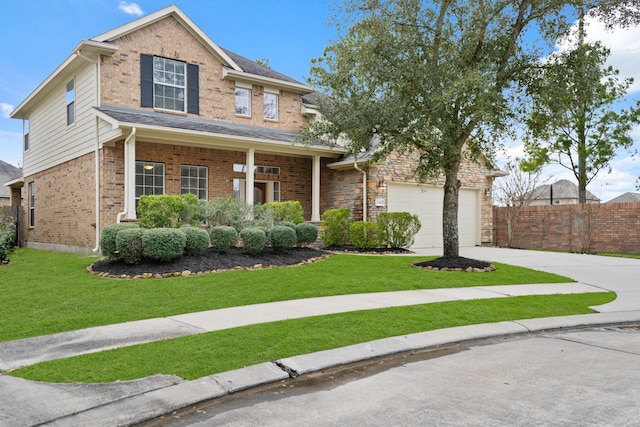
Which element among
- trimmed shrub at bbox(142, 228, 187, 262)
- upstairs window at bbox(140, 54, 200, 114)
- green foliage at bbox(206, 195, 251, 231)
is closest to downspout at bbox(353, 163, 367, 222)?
green foliage at bbox(206, 195, 251, 231)

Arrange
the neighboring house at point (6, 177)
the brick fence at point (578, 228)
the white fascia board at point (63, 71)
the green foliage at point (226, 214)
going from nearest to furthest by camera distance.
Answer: the green foliage at point (226, 214) < the white fascia board at point (63, 71) < the brick fence at point (578, 228) < the neighboring house at point (6, 177)

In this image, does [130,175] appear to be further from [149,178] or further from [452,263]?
[452,263]

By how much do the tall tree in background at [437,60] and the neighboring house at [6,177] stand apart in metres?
27.6

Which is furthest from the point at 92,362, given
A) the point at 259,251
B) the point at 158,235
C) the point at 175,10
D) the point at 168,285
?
the point at 175,10

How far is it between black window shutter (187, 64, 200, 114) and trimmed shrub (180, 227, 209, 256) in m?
6.61

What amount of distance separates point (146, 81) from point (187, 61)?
1674mm

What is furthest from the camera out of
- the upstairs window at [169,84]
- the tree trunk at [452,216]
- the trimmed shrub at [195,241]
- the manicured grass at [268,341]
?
the upstairs window at [169,84]

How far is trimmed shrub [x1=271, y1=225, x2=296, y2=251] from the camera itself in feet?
39.2

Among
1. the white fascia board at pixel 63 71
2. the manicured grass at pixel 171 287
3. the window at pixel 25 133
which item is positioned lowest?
the manicured grass at pixel 171 287

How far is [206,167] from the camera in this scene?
1548cm

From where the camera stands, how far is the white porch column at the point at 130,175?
12602mm

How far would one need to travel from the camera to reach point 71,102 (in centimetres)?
1609

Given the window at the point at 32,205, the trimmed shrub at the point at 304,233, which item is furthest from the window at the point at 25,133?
the trimmed shrub at the point at 304,233

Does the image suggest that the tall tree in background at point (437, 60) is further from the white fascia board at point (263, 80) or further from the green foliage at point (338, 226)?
the white fascia board at point (263, 80)
